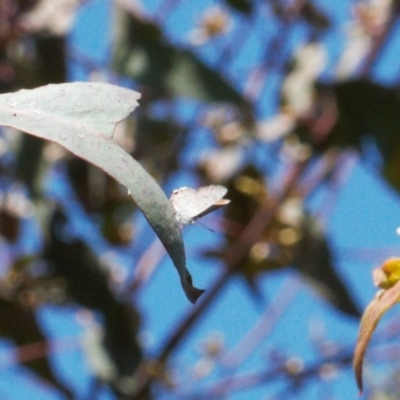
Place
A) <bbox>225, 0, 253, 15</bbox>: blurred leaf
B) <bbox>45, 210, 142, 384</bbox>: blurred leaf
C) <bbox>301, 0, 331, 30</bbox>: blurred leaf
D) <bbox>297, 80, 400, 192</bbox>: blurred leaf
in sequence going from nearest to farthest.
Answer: <bbox>45, 210, 142, 384</bbox>: blurred leaf, <bbox>297, 80, 400, 192</bbox>: blurred leaf, <bbox>225, 0, 253, 15</bbox>: blurred leaf, <bbox>301, 0, 331, 30</bbox>: blurred leaf

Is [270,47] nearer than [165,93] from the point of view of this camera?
No

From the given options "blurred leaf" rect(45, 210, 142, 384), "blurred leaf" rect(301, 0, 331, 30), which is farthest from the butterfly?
"blurred leaf" rect(301, 0, 331, 30)

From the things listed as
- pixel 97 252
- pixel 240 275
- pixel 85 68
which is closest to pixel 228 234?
pixel 240 275

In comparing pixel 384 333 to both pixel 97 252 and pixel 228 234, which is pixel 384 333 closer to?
pixel 228 234

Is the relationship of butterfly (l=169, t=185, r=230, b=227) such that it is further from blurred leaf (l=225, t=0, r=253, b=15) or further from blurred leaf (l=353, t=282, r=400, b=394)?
blurred leaf (l=225, t=0, r=253, b=15)

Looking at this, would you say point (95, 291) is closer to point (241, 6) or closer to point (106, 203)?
point (106, 203)

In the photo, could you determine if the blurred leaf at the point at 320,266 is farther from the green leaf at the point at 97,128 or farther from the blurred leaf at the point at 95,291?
the green leaf at the point at 97,128
